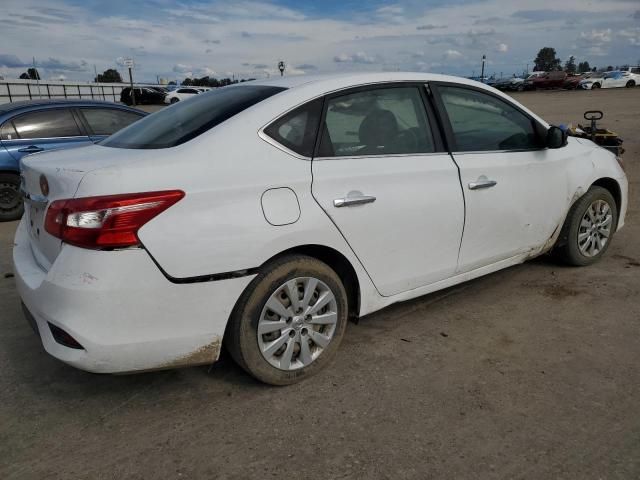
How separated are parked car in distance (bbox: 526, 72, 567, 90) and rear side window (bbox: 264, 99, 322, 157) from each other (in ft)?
161

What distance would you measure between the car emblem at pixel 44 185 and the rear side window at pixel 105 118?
4.89 meters

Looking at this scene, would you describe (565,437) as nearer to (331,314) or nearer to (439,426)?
(439,426)

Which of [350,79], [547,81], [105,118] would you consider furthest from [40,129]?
[547,81]

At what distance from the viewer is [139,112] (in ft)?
24.5

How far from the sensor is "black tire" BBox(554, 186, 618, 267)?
425cm

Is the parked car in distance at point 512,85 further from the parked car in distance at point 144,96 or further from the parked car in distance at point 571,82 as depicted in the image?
the parked car in distance at point 144,96

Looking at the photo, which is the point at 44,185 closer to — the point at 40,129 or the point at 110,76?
the point at 40,129

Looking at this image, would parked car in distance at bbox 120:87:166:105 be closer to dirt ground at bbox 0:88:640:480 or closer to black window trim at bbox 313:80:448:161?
dirt ground at bbox 0:88:640:480

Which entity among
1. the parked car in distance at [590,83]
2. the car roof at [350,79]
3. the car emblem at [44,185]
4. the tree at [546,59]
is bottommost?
the car emblem at [44,185]

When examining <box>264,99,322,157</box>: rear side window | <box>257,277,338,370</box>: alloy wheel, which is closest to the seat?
<box>264,99,322,157</box>: rear side window

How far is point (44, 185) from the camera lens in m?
2.58

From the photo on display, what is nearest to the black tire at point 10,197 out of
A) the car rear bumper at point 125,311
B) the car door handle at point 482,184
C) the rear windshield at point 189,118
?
the rear windshield at point 189,118

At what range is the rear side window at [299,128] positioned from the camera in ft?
9.07

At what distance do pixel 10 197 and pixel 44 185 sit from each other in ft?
17.1
